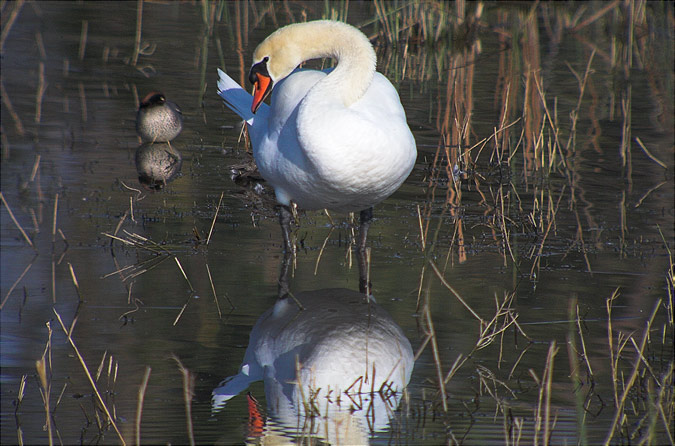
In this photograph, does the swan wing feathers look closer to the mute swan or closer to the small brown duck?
the mute swan

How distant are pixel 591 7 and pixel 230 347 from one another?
1558cm

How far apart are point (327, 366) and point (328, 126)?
134cm

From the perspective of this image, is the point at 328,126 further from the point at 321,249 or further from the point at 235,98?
the point at 235,98

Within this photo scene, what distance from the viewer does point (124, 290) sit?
16.8 ft

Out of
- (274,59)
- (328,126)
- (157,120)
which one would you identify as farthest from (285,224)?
(157,120)

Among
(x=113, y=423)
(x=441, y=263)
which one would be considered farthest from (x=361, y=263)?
(x=113, y=423)

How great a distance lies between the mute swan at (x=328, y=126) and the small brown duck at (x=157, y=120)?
88.2 inches

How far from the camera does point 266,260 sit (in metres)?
5.78

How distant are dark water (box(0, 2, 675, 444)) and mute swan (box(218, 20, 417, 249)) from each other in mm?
544

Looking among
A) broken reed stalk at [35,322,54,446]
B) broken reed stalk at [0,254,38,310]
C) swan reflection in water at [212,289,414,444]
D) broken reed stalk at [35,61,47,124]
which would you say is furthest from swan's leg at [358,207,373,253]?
broken reed stalk at [35,61,47,124]

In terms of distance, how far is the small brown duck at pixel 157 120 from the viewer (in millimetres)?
8234

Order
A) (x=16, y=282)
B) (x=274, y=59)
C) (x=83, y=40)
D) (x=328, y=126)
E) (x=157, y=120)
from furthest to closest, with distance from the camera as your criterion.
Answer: (x=83, y=40)
(x=157, y=120)
(x=274, y=59)
(x=16, y=282)
(x=328, y=126)

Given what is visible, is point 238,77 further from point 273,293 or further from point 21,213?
point 273,293

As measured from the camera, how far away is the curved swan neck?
554 centimetres
